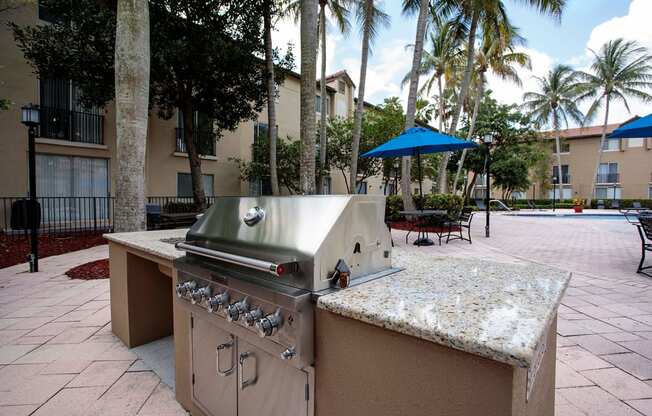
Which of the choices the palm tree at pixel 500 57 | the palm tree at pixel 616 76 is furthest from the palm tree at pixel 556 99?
the palm tree at pixel 500 57

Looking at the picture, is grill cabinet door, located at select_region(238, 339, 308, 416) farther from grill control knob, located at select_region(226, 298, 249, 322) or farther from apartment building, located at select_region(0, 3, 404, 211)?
apartment building, located at select_region(0, 3, 404, 211)

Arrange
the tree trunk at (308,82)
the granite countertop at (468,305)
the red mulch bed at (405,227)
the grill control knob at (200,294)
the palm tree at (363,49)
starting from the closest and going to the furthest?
the granite countertop at (468,305), the grill control knob at (200,294), the tree trunk at (308,82), the red mulch bed at (405,227), the palm tree at (363,49)

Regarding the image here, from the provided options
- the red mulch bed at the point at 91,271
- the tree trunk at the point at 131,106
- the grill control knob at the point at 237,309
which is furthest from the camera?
the red mulch bed at the point at 91,271

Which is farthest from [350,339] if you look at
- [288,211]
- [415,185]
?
[415,185]

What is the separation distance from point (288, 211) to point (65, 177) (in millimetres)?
12823

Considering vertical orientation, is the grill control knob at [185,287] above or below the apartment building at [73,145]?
below

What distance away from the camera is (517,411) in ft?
2.57

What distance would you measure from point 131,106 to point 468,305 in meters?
5.19

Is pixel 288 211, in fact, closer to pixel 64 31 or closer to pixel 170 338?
pixel 170 338

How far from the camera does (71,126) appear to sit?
10969 mm

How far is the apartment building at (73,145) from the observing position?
9.79 metres

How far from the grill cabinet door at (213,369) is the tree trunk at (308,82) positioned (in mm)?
6296

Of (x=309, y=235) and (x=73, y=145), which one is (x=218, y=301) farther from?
(x=73, y=145)

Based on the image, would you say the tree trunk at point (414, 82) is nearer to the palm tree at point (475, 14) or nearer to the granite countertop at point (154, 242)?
the palm tree at point (475, 14)
